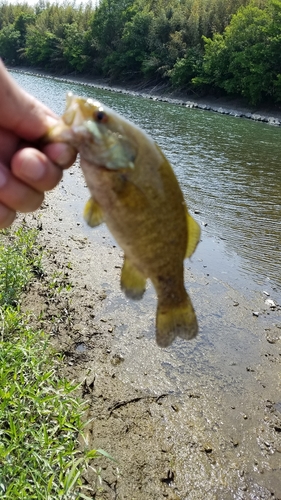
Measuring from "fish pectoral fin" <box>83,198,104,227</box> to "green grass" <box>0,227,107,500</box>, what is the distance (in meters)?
2.41

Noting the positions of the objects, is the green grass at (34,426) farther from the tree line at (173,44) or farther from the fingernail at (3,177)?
the tree line at (173,44)

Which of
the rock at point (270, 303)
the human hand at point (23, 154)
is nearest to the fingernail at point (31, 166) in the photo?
the human hand at point (23, 154)

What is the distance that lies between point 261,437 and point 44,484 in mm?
3293

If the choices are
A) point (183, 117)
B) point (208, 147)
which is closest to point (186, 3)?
point (183, 117)

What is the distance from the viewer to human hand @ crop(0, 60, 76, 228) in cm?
208

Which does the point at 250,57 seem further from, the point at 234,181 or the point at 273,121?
the point at 234,181

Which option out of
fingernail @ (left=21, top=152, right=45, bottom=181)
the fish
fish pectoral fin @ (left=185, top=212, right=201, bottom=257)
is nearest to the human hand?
fingernail @ (left=21, top=152, right=45, bottom=181)

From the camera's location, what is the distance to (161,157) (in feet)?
7.00

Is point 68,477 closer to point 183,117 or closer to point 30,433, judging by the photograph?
point 30,433

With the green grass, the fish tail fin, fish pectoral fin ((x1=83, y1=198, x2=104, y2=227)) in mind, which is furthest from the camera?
the green grass

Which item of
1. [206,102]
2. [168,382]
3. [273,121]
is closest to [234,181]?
[168,382]

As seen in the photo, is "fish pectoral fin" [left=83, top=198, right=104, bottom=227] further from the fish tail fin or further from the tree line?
the tree line

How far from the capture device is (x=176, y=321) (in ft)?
7.91

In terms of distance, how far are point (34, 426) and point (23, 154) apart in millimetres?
3138
